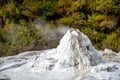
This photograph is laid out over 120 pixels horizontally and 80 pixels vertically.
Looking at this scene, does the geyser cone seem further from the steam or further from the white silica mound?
the steam

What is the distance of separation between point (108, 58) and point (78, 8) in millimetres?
5388

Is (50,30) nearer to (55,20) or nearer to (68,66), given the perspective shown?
(55,20)

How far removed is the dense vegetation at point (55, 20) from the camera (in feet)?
52.9

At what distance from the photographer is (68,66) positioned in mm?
9883

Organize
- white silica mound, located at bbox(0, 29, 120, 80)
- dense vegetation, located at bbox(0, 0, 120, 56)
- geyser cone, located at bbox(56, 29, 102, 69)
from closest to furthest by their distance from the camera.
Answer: white silica mound, located at bbox(0, 29, 120, 80) → geyser cone, located at bbox(56, 29, 102, 69) → dense vegetation, located at bbox(0, 0, 120, 56)

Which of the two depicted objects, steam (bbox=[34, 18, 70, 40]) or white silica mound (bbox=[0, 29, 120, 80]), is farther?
steam (bbox=[34, 18, 70, 40])

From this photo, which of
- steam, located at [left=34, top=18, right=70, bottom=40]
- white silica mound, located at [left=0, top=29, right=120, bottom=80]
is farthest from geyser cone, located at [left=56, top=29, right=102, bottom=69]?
steam, located at [left=34, top=18, right=70, bottom=40]

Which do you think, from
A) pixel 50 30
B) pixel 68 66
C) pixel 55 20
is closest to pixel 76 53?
pixel 68 66

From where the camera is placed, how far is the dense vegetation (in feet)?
52.9

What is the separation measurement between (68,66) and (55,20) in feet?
24.6

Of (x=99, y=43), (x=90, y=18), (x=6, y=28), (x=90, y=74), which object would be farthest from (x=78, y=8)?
(x=90, y=74)

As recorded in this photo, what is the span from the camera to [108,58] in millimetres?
11961

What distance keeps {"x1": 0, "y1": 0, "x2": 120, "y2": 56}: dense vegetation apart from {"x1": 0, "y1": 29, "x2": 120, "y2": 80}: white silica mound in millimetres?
5231

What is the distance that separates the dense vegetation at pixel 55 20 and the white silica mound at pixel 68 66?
5231 mm
